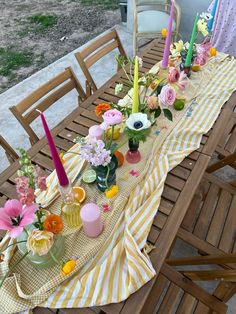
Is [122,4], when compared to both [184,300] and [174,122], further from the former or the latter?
[184,300]

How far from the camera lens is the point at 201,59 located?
1.78 metres

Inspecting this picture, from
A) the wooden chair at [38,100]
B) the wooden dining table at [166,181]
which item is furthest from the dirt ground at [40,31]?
the wooden dining table at [166,181]

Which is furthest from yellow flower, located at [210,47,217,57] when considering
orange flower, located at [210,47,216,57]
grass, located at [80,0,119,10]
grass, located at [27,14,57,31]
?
grass, located at [80,0,119,10]

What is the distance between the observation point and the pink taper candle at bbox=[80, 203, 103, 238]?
0.96 m

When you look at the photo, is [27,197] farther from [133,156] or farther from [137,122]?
[133,156]

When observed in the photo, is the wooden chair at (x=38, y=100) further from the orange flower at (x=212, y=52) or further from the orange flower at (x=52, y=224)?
the orange flower at (x=212, y=52)

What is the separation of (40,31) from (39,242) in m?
4.16

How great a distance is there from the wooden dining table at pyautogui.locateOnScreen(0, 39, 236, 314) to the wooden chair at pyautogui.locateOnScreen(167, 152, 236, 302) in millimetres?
A: 201

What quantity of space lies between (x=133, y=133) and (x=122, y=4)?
11.8 ft

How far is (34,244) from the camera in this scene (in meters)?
0.82

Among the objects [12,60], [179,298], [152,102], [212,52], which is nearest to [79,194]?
[152,102]

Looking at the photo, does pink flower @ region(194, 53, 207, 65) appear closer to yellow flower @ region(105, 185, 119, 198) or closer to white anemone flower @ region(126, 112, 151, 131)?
white anemone flower @ region(126, 112, 151, 131)

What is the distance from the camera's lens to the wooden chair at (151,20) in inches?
120

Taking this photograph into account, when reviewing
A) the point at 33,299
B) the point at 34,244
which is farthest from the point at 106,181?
the point at 33,299
